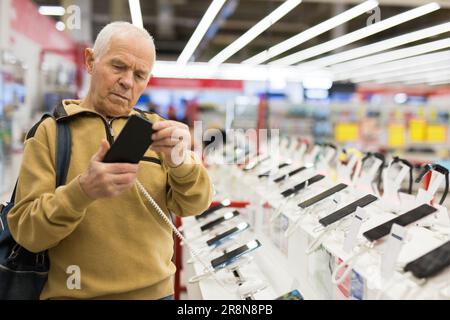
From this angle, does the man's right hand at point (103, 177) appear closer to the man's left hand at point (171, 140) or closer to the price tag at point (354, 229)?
the man's left hand at point (171, 140)

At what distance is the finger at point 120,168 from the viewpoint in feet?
3.02

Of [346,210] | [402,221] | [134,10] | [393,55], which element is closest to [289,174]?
[346,210]

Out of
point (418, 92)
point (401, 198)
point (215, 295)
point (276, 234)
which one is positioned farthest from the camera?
point (418, 92)

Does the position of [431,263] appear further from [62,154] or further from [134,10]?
[134,10]

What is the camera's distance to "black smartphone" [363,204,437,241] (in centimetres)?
129

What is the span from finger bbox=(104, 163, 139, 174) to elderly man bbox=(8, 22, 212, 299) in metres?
0.01

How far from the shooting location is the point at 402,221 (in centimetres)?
131

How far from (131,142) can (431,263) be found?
2.49 feet

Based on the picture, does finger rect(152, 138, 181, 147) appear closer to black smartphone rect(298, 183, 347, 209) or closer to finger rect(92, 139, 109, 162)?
finger rect(92, 139, 109, 162)

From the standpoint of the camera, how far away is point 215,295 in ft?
5.93
